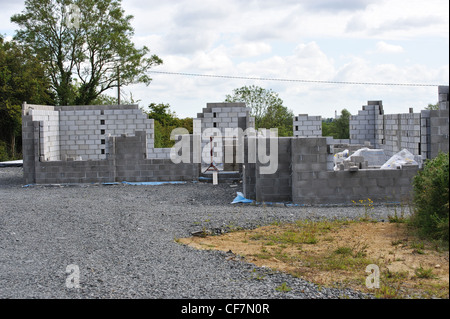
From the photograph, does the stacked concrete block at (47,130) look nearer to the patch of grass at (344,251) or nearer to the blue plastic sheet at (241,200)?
the blue plastic sheet at (241,200)

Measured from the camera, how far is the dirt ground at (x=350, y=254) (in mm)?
6465

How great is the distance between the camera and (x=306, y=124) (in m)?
21.1

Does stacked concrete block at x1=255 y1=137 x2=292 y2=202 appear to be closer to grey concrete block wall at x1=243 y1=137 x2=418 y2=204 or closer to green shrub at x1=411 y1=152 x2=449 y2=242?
grey concrete block wall at x1=243 y1=137 x2=418 y2=204

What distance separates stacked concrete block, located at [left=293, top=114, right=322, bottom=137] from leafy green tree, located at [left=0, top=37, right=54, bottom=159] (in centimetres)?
1906

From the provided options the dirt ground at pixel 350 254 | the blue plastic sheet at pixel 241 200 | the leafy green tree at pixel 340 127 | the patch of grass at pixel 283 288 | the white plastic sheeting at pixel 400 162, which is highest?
the leafy green tree at pixel 340 127

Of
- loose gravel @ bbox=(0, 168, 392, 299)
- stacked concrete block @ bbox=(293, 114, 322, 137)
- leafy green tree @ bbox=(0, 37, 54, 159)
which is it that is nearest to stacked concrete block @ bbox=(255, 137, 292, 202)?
loose gravel @ bbox=(0, 168, 392, 299)

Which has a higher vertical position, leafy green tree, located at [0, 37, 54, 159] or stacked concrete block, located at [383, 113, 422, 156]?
leafy green tree, located at [0, 37, 54, 159]

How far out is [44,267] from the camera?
24.7 feet

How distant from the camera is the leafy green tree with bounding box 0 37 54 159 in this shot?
33.2m

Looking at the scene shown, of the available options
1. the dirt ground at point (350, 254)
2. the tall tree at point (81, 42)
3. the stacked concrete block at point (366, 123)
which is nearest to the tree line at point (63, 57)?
the tall tree at point (81, 42)

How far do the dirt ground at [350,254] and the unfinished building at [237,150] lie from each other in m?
2.73

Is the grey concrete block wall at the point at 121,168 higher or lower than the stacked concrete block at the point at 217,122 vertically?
lower

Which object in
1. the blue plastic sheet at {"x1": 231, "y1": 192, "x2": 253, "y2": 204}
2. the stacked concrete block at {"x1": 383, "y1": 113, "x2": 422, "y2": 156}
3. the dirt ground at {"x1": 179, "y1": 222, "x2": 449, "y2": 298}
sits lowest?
the dirt ground at {"x1": 179, "y1": 222, "x2": 449, "y2": 298}
